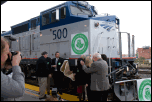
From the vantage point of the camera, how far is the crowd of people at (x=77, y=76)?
146 cm

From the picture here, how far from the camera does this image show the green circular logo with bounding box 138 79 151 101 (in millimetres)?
4094

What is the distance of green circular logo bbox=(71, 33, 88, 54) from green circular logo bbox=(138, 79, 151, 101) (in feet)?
8.37

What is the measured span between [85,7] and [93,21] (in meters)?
1.66

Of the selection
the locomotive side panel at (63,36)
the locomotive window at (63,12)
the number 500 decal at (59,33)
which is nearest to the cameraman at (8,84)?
the locomotive side panel at (63,36)

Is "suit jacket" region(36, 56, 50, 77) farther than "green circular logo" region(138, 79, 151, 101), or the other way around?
"suit jacket" region(36, 56, 50, 77)

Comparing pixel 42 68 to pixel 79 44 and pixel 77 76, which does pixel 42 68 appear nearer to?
pixel 77 76

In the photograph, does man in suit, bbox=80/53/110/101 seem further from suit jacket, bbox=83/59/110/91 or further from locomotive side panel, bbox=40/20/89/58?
locomotive side panel, bbox=40/20/89/58

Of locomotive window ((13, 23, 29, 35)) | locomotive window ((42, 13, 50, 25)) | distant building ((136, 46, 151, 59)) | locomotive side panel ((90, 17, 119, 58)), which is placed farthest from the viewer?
distant building ((136, 46, 151, 59))

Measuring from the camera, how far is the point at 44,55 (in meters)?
5.94

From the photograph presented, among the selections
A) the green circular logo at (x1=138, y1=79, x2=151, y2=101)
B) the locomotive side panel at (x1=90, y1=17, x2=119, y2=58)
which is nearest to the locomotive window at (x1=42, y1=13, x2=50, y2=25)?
the locomotive side panel at (x1=90, y1=17, x2=119, y2=58)

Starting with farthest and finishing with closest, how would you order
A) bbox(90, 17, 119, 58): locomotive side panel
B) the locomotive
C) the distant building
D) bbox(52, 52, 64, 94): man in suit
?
1. the distant building
2. bbox(52, 52, 64, 94): man in suit
3. bbox(90, 17, 119, 58): locomotive side panel
4. the locomotive

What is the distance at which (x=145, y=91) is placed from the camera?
13.8 ft

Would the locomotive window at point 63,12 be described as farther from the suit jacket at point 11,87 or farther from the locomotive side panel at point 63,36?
the suit jacket at point 11,87

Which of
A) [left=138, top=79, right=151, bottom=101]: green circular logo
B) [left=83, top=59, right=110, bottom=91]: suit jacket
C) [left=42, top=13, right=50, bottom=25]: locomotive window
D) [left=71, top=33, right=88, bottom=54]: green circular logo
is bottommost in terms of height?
[left=138, top=79, right=151, bottom=101]: green circular logo
